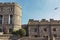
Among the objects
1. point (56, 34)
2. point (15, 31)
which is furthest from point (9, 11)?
point (56, 34)

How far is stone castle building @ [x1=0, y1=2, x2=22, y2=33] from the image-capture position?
210ft

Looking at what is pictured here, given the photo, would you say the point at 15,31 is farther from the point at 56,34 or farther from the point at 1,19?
the point at 56,34

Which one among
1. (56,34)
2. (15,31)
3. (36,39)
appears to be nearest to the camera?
(36,39)

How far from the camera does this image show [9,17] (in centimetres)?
6456

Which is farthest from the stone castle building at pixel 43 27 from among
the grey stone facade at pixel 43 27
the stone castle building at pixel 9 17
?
the stone castle building at pixel 9 17

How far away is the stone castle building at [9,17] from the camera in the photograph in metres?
63.9

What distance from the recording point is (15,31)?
197 feet

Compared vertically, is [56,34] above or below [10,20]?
below

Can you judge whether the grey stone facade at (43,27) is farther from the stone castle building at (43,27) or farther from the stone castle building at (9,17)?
the stone castle building at (9,17)

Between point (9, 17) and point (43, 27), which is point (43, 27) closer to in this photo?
point (43, 27)

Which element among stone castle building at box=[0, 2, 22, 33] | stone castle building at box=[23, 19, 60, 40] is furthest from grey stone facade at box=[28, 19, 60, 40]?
stone castle building at box=[0, 2, 22, 33]

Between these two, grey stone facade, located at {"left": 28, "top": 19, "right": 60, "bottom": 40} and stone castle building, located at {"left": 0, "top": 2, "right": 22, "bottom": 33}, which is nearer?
stone castle building, located at {"left": 0, "top": 2, "right": 22, "bottom": 33}

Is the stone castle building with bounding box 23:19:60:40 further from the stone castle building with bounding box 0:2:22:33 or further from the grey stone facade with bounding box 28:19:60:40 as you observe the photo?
the stone castle building with bounding box 0:2:22:33

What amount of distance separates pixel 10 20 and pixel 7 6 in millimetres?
4514
